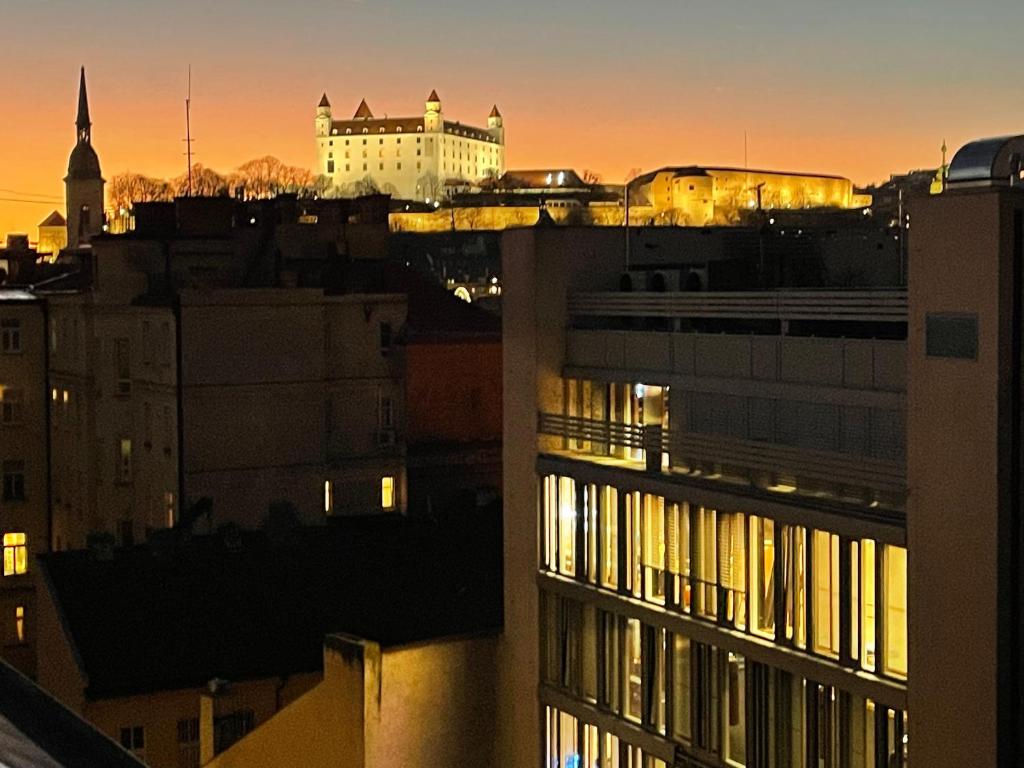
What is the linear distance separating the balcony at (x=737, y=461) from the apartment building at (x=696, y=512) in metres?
0.03

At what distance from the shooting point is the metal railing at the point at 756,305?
18.1 m

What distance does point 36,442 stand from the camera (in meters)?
47.1

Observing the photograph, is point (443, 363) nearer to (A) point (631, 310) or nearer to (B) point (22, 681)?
(A) point (631, 310)

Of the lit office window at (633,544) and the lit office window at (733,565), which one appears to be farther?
the lit office window at (633,544)

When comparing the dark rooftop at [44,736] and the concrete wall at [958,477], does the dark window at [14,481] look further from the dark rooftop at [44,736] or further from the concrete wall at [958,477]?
the dark rooftop at [44,736]

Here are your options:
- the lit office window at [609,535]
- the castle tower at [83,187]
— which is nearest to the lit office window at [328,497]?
the lit office window at [609,535]

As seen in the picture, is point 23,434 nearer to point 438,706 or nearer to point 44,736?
point 438,706

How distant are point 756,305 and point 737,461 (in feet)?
5.59

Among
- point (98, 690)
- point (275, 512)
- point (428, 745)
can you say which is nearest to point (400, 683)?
point (428, 745)

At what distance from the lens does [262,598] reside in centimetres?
2961

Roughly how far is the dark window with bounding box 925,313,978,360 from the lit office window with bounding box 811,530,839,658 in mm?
2310

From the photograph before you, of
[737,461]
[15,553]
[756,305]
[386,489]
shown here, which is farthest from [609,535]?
[15,553]

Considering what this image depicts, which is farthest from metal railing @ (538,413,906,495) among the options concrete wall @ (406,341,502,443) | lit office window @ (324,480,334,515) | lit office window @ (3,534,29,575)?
lit office window @ (3,534,29,575)

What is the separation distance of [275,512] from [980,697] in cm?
2030
